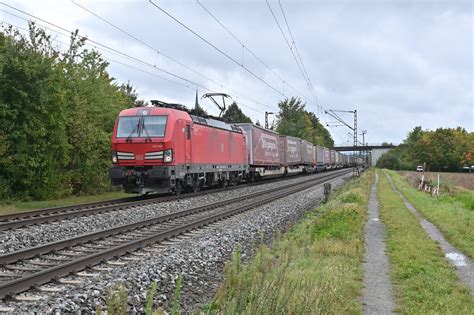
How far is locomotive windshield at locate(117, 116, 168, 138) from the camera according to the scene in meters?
19.4

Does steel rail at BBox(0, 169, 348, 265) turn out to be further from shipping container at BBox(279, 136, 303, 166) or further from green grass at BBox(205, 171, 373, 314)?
shipping container at BBox(279, 136, 303, 166)

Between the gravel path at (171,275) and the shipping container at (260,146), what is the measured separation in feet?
66.2

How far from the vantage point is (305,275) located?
21.4ft

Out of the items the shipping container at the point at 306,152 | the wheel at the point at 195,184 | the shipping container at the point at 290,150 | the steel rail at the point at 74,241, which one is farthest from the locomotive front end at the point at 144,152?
the shipping container at the point at 306,152

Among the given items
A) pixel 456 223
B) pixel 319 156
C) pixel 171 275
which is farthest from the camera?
pixel 319 156

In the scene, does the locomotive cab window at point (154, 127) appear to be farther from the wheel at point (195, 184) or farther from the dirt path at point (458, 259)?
the dirt path at point (458, 259)

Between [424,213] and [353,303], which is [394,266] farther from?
[424,213]

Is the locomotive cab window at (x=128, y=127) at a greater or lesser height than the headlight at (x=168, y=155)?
greater

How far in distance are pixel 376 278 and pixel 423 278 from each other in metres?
0.69

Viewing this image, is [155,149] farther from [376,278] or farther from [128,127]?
[376,278]

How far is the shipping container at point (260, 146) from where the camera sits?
33.3 meters

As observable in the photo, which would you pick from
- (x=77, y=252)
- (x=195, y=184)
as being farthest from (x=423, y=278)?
(x=195, y=184)

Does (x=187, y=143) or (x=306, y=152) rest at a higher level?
(x=306, y=152)

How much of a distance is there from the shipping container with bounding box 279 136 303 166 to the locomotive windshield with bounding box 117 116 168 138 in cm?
2336
